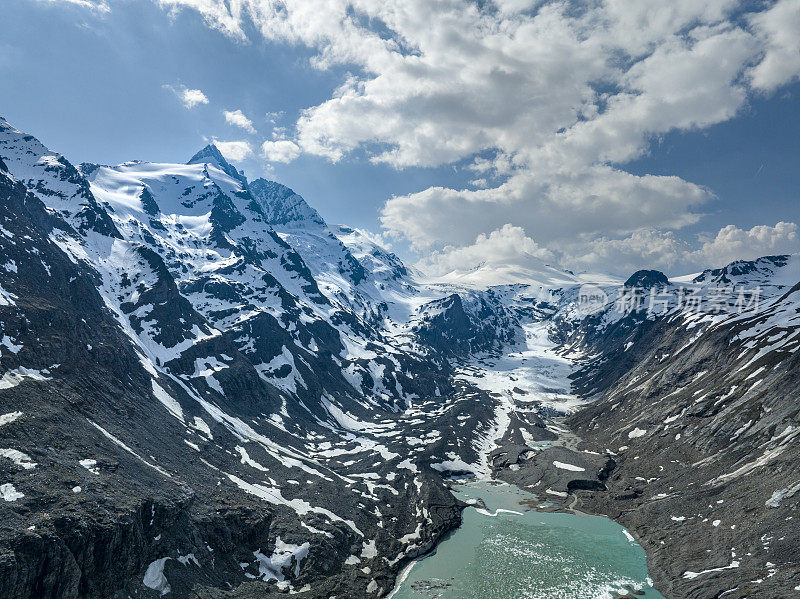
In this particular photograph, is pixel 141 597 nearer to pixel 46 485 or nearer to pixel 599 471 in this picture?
pixel 46 485

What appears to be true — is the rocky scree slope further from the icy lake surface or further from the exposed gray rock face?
the exposed gray rock face

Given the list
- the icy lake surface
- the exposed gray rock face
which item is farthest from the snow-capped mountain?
the icy lake surface

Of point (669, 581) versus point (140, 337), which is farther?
point (140, 337)

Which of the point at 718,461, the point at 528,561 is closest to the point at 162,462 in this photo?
the point at 528,561

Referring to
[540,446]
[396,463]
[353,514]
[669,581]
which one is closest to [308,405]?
[396,463]

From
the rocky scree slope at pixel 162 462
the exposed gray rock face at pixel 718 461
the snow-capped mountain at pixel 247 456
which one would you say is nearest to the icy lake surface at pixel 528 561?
the snow-capped mountain at pixel 247 456

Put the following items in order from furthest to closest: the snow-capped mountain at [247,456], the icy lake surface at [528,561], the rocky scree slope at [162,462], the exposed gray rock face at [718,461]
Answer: the icy lake surface at [528,561]
the exposed gray rock face at [718,461]
the snow-capped mountain at [247,456]
the rocky scree slope at [162,462]

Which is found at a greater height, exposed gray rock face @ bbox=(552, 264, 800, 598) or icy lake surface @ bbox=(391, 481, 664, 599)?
exposed gray rock face @ bbox=(552, 264, 800, 598)

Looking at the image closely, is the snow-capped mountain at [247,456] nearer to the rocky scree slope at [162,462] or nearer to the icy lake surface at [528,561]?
the rocky scree slope at [162,462]
